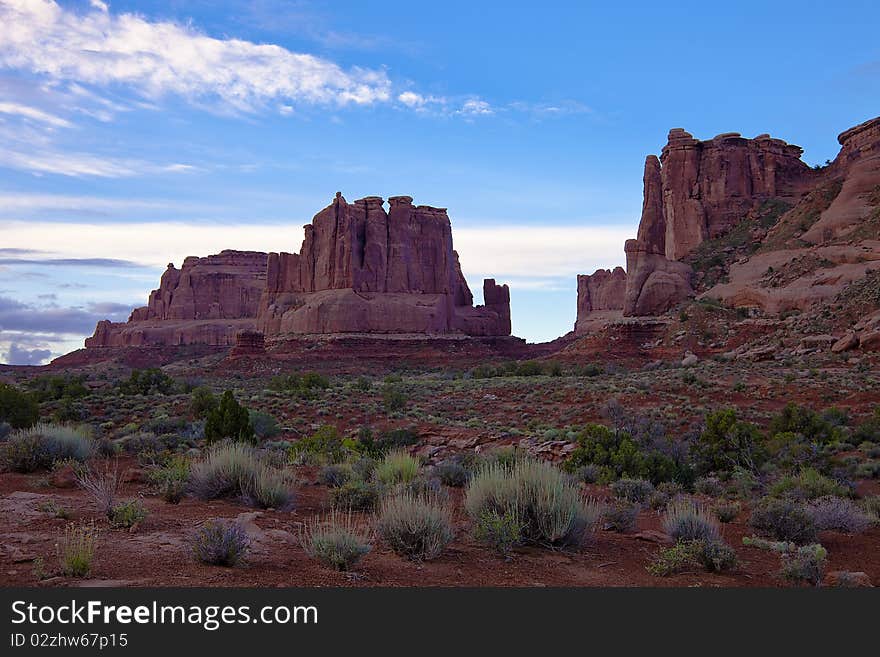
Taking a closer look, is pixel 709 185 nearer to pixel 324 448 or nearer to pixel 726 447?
pixel 726 447

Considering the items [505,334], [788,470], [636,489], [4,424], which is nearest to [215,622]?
[636,489]

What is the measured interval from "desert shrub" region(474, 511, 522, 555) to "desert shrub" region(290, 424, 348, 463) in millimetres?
8121

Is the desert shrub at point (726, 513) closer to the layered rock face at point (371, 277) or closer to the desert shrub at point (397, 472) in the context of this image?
the desert shrub at point (397, 472)

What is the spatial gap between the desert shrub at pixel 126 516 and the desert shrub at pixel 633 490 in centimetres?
720

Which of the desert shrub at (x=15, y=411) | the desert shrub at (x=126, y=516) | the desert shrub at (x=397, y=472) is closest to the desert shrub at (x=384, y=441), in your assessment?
the desert shrub at (x=397, y=472)

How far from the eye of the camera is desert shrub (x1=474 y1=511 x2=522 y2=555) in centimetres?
696

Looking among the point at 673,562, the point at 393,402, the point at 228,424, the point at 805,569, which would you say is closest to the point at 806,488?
the point at 805,569

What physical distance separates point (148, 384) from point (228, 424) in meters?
20.2

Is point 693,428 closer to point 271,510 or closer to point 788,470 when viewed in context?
point 788,470

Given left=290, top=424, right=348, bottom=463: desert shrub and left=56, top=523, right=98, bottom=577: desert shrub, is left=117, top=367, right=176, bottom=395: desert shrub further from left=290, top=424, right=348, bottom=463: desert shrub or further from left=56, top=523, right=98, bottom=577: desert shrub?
left=56, top=523, right=98, bottom=577: desert shrub

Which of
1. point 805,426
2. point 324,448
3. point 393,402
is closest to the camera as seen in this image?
point 324,448

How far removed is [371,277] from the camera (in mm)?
94625

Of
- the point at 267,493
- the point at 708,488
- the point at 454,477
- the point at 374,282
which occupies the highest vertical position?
the point at 374,282

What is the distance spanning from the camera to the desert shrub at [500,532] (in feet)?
22.9
